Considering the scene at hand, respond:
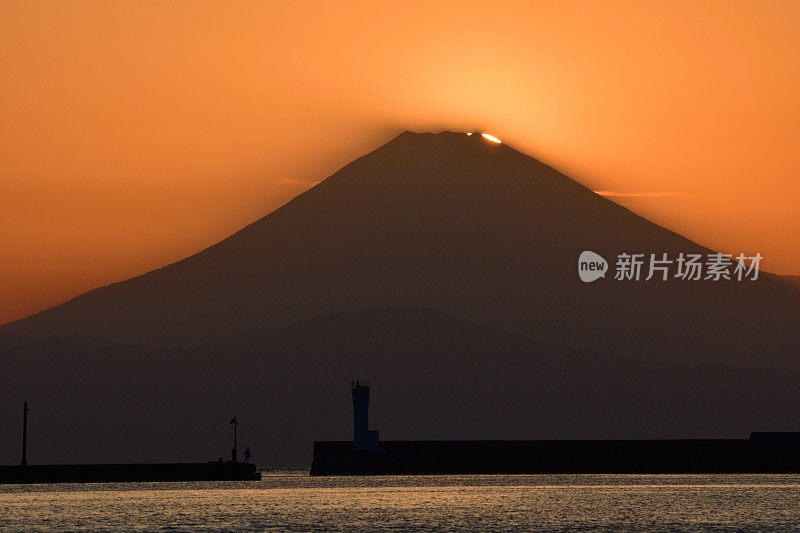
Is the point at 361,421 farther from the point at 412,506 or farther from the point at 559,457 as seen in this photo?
the point at 412,506

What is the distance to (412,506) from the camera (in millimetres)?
105750

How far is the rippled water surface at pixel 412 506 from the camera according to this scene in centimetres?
8956

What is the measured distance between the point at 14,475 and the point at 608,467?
196 ft

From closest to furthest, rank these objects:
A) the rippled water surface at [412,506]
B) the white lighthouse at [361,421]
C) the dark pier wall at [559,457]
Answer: the rippled water surface at [412,506]
the white lighthouse at [361,421]
the dark pier wall at [559,457]

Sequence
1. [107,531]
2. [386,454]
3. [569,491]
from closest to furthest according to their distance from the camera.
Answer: [107,531] → [569,491] → [386,454]

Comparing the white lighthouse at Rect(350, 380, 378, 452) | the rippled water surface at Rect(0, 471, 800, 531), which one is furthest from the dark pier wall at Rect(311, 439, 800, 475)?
the rippled water surface at Rect(0, 471, 800, 531)

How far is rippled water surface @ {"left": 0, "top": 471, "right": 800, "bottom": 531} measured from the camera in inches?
3526

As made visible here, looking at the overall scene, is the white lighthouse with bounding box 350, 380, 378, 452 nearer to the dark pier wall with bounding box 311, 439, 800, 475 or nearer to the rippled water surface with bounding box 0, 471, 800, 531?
the dark pier wall with bounding box 311, 439, 800, 475

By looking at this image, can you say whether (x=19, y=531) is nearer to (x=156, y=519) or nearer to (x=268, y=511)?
(x=156, y=519)

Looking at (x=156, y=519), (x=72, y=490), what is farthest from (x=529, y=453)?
(x=156, y=519)

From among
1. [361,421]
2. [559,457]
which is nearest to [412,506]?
[361,421]

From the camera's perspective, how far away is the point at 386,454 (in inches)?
6058

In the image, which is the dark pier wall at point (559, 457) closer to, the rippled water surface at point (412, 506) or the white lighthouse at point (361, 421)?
the white lighthouse at point (361, 421)

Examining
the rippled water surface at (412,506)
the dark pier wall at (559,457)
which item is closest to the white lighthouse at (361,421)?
the dark pier wall at (559,457)
